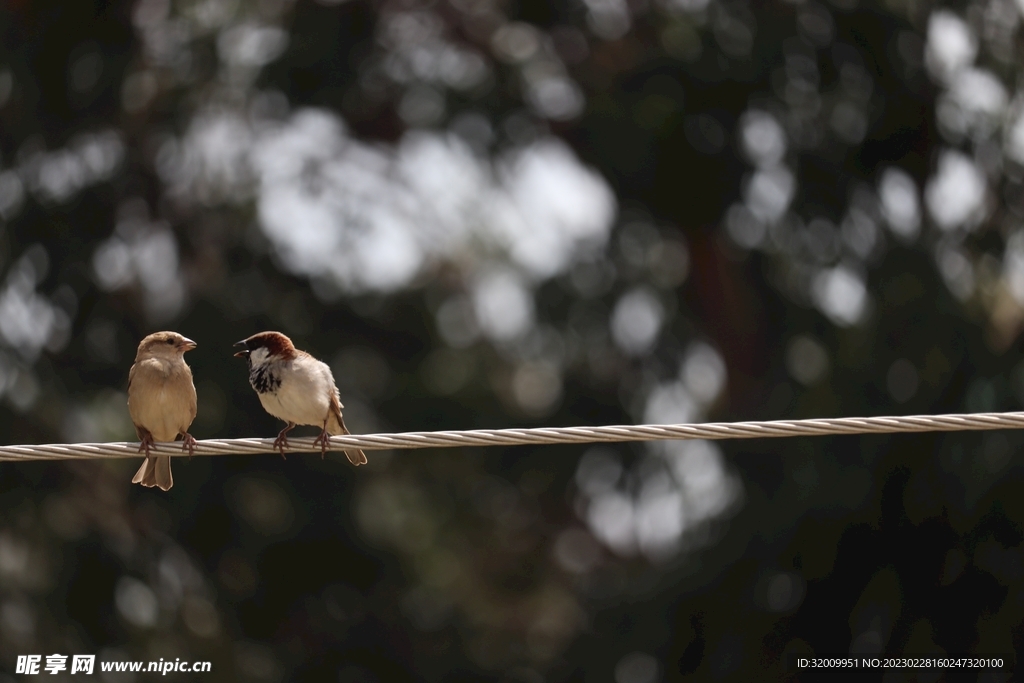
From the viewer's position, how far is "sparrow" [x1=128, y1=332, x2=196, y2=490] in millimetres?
6250

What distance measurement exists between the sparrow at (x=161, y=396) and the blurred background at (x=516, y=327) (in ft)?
11.5

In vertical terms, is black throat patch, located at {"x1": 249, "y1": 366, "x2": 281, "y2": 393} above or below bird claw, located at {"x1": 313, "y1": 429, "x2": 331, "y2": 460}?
above

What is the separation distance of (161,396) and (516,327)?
16.8 ft

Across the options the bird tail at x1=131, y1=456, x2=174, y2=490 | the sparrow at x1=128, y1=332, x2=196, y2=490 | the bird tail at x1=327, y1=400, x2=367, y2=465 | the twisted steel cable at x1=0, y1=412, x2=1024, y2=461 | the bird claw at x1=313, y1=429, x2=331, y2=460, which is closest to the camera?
the twisted steel cable at x1=0, y1=412, x2=1024, y2=461

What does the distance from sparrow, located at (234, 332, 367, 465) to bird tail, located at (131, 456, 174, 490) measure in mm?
845

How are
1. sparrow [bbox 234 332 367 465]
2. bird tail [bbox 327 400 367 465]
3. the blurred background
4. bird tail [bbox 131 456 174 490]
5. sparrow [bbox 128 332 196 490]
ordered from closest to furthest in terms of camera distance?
sparrow [bbox 234 332 367 465], bird tail [bbox 327 400 367 465], sparrow [bbox 128 332 196 490], bird tail [bbox 131 456 174 490], the blurred background

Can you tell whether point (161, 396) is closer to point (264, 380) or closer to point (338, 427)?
point (264, 380)

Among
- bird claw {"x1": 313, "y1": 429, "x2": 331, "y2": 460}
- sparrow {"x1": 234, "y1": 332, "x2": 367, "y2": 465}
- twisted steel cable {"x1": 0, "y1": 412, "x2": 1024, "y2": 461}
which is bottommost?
twisted steel cable {"x1": 0, "y1": 412, "x2": 1024, "y2": 461}

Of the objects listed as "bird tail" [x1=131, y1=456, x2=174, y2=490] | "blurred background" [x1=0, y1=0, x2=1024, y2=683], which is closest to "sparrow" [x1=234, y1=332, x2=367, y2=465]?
"bird tail" [x1=131, y1=456, x2=174, y2=490]

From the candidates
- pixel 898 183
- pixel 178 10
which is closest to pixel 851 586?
pixel 898 183

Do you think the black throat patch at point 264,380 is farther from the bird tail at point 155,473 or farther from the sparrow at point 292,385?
the bird tail at point 155,473

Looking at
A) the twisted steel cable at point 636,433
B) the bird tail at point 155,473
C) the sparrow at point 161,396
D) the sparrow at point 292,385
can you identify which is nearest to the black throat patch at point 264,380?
the sparrow at point 292,385

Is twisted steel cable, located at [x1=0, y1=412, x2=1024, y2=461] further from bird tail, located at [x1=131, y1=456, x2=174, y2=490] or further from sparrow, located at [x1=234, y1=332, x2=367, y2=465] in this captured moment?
bird tail, located at [x1=131, y1=456, x2=174, y2=490]

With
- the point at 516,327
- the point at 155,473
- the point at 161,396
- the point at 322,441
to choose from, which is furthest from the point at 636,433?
the point at 516,327
